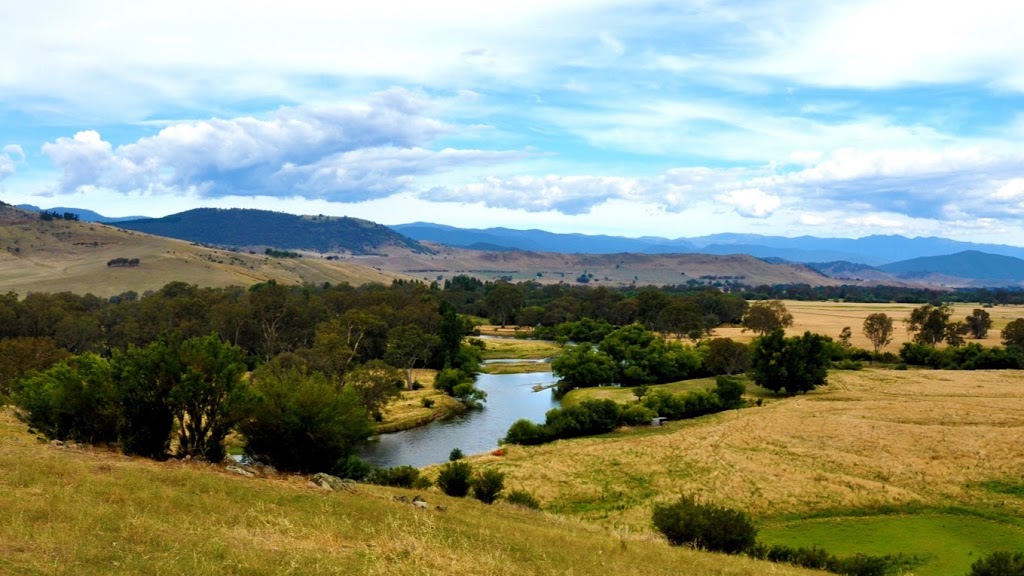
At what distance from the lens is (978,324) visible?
133625 mm

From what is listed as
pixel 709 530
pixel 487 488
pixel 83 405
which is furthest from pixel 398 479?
pixel 709 530

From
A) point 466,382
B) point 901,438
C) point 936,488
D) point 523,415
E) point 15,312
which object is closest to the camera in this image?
point 936,488

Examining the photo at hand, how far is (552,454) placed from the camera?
56531 mm

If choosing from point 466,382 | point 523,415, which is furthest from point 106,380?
point 466,382

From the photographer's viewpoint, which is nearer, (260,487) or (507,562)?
(507,562)

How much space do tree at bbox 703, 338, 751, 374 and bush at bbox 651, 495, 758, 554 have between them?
7517 cm

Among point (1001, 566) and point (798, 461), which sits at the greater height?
point (1001, 566)

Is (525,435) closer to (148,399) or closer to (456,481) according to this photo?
(456,481)

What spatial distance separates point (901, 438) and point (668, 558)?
147 ft

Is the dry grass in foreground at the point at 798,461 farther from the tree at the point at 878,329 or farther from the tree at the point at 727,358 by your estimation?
the tree at the point at 878,329

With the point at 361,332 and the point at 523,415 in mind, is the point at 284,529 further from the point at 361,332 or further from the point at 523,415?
the point at 361,332

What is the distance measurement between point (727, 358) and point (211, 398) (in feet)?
274

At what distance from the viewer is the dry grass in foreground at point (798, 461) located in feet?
144

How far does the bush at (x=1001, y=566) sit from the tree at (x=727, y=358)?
76.5 meters
